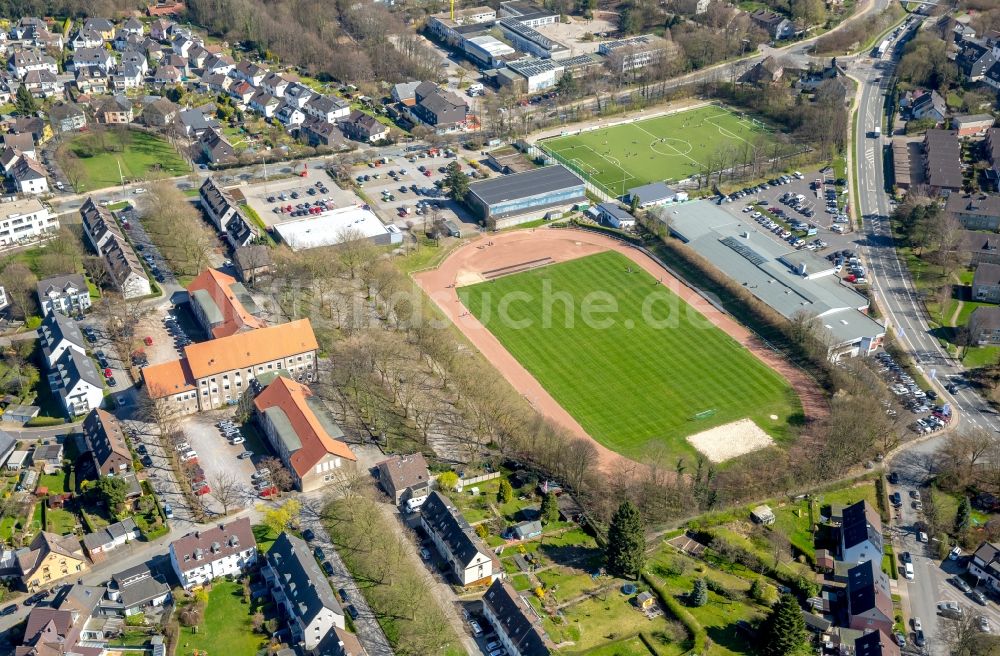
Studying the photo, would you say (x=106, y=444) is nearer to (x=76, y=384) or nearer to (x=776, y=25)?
(x=76, y=384)

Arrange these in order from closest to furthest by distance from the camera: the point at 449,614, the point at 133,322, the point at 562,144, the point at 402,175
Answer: the point at 449,614
the point at 133,322
the point at 402,175
the point at 562,144

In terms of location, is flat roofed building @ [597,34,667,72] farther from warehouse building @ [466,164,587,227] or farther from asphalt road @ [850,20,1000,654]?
warehouse building @ [466,164,587,227]

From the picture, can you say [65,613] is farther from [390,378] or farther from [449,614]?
[390,378]

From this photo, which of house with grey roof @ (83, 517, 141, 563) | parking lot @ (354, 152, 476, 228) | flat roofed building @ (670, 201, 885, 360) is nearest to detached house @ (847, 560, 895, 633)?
flat roofed building @ (670, 201, 885, 360)

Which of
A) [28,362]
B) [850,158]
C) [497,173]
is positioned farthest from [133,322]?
[850,158]

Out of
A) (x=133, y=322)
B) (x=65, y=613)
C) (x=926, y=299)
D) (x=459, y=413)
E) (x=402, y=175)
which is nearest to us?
(x=65, y=613)

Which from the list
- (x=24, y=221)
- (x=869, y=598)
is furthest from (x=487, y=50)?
(x=869, y=598)
